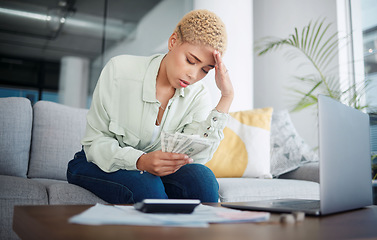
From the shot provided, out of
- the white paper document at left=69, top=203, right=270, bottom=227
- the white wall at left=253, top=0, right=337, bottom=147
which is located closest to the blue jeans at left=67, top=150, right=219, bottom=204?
the white paper document at left=69, top=203, right=270, bottom=227

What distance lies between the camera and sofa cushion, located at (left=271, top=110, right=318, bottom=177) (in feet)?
7.67

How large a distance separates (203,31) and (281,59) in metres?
2.61

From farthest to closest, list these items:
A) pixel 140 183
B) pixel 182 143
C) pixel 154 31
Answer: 1. pixel 154 31
2. pixel 140 183
3. pixel 182 143

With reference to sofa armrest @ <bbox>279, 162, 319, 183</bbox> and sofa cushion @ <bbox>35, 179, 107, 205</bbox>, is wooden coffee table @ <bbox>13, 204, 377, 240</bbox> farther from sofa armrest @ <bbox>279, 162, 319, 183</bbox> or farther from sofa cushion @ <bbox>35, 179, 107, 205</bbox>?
sofa armrest @ <bbox>279, 162, 319, 183</bbox>

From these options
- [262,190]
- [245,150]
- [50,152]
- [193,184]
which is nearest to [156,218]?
[193,184]

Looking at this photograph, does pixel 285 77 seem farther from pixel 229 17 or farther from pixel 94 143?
pixel 94 143

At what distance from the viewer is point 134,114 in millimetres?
1490

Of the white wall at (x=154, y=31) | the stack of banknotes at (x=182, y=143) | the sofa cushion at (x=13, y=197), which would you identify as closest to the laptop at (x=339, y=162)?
the stack of banknotes at (x=182, y=143)

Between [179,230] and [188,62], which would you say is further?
[188,62]

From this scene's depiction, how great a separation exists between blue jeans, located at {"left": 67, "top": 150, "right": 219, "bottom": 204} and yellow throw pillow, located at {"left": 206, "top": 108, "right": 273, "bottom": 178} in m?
0.85

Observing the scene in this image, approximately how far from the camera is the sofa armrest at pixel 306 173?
2.20 meters

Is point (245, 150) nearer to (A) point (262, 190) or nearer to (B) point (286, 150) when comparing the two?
(B) point (286, 150)

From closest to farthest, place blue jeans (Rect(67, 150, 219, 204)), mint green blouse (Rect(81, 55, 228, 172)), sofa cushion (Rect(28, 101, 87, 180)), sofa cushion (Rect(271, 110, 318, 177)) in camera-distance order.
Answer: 1. blue jeans (Rect(67, 150, 219, 204))
2. mint green blouse (Rect(81, 55, 228, 172))
3. sofa cushion (Rect(28, 101, 87, 180))
4. sofa cushion (Rect(271, 110, 318, 177))

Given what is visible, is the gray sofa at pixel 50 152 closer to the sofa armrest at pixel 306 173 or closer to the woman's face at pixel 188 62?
the sofa armrest at pixel 306 173
